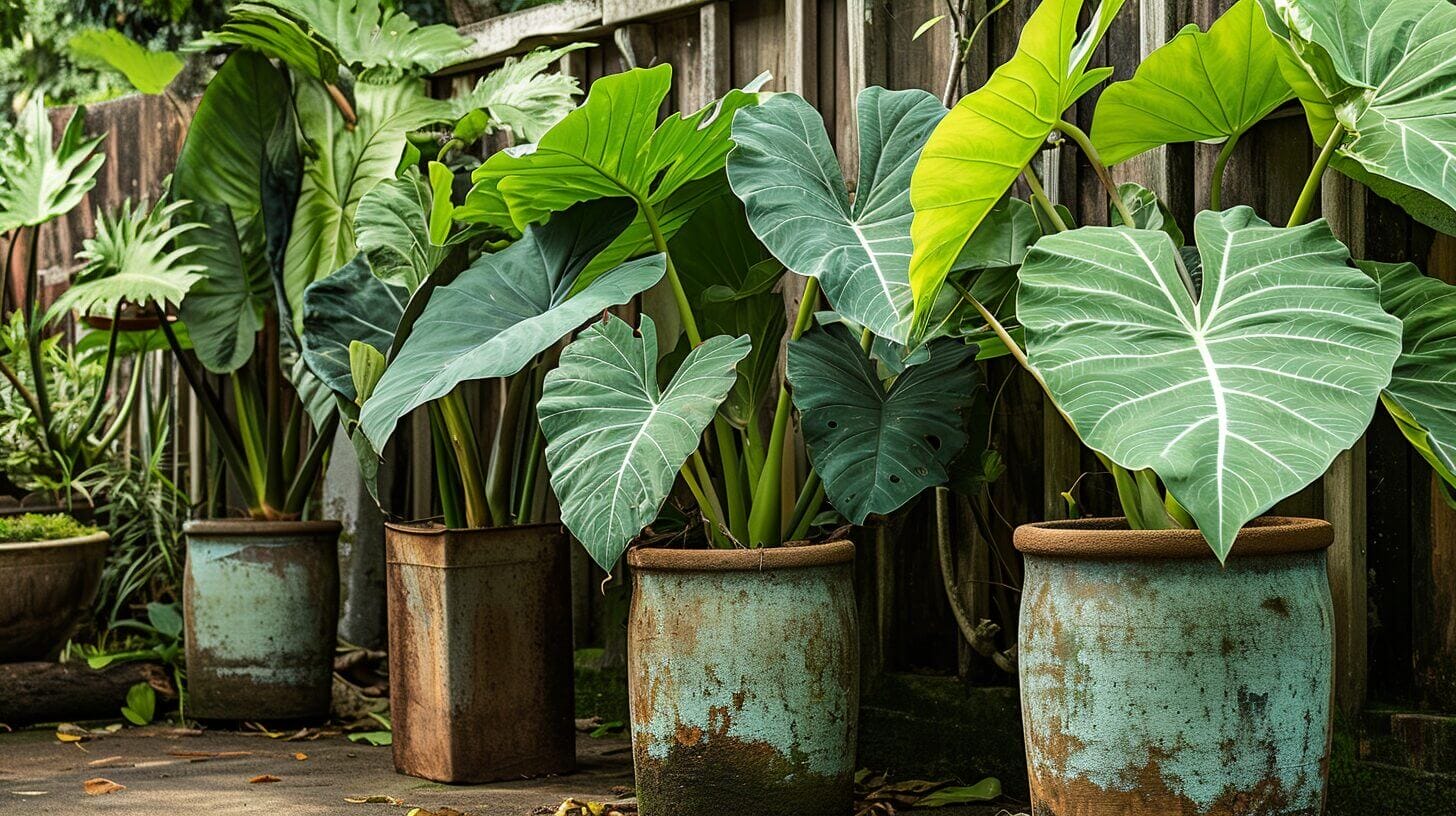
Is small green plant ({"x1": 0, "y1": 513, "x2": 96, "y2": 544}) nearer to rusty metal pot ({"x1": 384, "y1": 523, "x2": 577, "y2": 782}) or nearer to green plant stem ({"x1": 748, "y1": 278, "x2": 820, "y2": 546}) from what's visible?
rusty metal pot ({"x1": 384, "y1": 523, "x2": 577, "y2": 782})

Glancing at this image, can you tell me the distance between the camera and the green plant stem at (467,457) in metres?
2.76

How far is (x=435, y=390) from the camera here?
7.17ft

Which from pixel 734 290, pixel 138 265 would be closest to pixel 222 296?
pixel 138 265

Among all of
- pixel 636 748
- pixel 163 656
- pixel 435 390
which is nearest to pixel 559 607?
pixel 636 748

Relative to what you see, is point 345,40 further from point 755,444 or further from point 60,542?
point 755,444

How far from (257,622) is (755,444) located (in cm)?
157

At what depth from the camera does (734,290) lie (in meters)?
2.61

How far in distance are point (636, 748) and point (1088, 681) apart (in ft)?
2.79

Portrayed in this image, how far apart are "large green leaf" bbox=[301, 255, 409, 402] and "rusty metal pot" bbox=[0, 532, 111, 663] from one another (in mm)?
1264

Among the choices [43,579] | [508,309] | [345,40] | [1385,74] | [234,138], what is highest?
[345,40]

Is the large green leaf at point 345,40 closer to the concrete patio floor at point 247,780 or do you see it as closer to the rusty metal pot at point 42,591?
the rusty metal pot at point 42,591

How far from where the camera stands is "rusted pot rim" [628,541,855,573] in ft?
7.39

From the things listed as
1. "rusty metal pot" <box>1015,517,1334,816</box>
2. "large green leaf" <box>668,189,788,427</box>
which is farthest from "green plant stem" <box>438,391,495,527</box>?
"rusty metal pot" <box>1015,517,1334,816</box>

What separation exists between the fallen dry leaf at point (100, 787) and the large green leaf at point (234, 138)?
1426 mm
